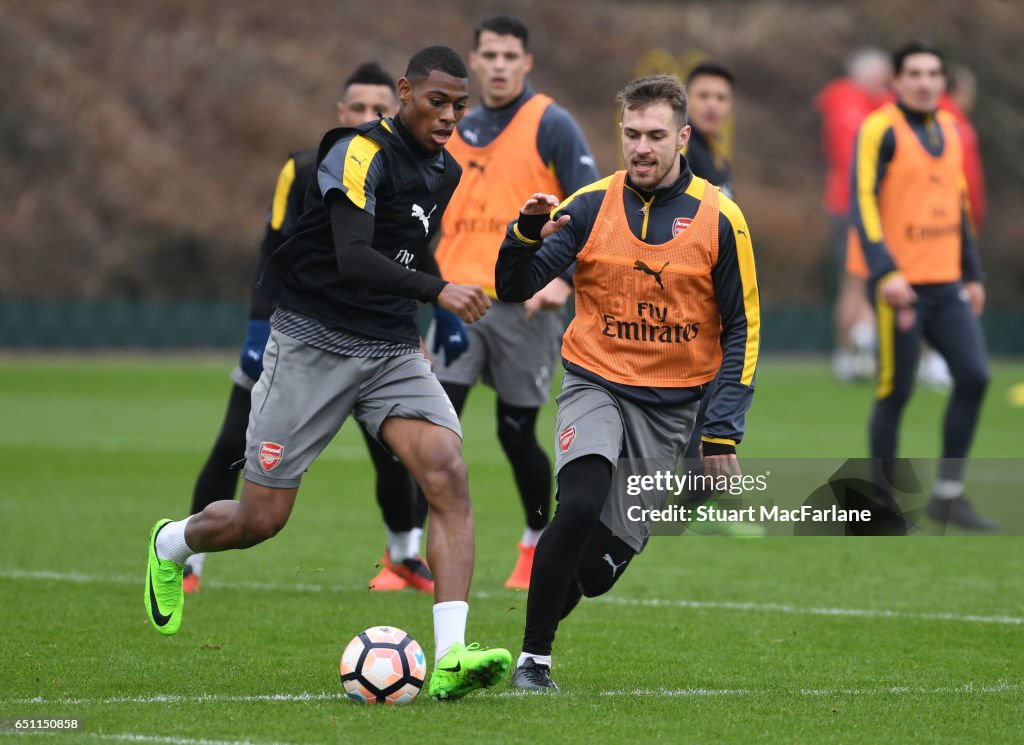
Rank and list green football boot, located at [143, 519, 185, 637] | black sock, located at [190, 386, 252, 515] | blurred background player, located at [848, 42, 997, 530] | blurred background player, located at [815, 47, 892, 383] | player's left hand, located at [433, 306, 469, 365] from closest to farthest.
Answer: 1. green football boot, located at [143, 519, 185, 637]
2. player's left hand, located at [433, 306, 469, 365]
3. black sock, located at [190, 386, 252, 515]
4. blurred background player, located at [848, 42, 997, 530]
5. blurred background player, located at [815, 47, 892, 383]

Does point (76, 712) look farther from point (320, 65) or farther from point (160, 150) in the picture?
point (320, 65)

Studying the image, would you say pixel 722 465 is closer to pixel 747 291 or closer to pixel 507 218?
pixel 747 291

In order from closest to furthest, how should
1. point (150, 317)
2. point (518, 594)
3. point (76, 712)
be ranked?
point (76, 712) < point (518, 594) < point (150, 317)

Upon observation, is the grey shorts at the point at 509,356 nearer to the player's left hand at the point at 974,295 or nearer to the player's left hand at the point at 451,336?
the player's left hand at the point at 451,336

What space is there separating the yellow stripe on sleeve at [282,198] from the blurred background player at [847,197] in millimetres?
13649

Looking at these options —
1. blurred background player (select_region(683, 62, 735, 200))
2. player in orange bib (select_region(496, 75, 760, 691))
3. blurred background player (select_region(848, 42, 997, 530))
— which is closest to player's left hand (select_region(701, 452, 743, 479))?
player in orange bib (select_region(496, 75, 760, 691))

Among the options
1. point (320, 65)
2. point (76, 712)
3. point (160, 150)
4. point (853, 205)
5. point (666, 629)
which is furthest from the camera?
point (320, 65)

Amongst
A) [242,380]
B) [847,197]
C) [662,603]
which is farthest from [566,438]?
[847,197]

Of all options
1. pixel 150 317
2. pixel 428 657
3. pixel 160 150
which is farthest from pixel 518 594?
pixel 160 150

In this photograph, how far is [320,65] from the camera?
140ft

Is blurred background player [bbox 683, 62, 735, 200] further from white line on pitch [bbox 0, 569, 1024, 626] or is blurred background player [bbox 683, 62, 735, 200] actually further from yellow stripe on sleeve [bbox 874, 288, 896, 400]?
white line on pitch [bbox 0, 569, 1024, 626]

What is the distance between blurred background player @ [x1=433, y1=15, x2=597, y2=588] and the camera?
8.27 meters

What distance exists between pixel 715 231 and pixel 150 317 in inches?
983

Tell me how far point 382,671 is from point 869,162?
5.77 m
